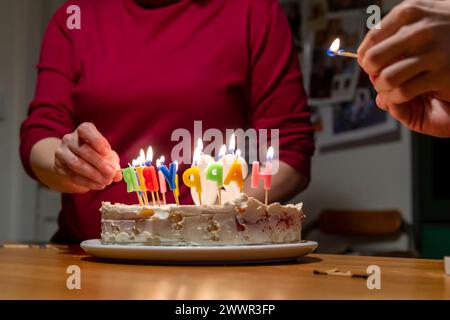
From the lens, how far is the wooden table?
0.64 m

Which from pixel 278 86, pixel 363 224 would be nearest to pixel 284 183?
pixel 278 86

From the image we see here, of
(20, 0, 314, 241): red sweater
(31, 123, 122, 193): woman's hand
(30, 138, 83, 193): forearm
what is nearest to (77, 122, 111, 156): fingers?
(31, 123, 122, 193): woman's hand

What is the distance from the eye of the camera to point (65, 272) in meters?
0.84

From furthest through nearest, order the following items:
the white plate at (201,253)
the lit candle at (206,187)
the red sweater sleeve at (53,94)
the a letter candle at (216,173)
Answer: the red sweater sleeve at (53,94), the lit candle at (206,187), the a letter candle at (216,173), the white plate at (201,253)

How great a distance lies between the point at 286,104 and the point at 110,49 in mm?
451

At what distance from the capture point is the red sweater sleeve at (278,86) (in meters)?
1.43

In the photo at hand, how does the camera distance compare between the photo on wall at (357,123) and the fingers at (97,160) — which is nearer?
the fingers at (97,160)

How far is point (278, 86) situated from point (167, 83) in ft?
0.85

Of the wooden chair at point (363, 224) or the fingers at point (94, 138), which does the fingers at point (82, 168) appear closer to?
the fingers at point (94, 138)

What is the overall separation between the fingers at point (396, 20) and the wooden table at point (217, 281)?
291 mm

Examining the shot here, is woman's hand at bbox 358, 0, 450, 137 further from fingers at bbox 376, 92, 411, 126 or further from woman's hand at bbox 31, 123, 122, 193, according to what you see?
woman's hand at bbox 31, 123, 122, 193

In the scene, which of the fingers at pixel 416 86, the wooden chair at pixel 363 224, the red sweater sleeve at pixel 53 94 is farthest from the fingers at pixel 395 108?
the wooden chair at pixel 363 224

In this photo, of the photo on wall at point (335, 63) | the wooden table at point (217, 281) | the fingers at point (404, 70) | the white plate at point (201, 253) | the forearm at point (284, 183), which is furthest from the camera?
the photo on wall at point (335, 63)

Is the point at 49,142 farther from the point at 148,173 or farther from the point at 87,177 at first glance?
the point at 148,173
